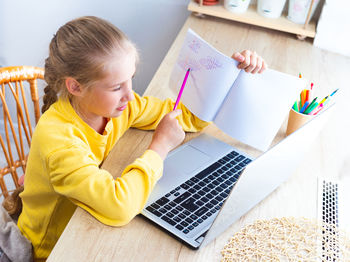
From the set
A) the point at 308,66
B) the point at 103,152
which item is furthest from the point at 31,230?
the point at 308,66

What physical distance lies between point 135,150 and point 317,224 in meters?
0.45

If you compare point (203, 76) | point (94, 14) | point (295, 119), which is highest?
point (203, 76)

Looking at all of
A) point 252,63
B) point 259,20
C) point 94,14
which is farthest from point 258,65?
point 94,14

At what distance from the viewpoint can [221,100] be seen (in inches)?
42.0

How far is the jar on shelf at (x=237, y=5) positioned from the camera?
1686mm

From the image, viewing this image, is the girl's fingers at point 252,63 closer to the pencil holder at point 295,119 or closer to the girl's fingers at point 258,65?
the girl's fingers at point 258,65

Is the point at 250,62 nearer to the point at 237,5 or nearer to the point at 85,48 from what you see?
the point at 85,48

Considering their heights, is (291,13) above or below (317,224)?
above

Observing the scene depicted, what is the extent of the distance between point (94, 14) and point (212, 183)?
131 centimetres

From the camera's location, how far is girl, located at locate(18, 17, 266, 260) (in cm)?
82

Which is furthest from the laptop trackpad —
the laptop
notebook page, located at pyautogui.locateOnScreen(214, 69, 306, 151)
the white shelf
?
the white shelf

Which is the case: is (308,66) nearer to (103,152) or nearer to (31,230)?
(103,152)

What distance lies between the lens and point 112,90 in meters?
0.91

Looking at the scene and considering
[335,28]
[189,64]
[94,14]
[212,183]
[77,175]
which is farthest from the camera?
[94,14]
